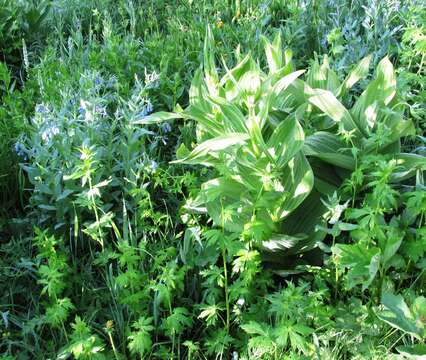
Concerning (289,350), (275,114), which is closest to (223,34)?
(275,114)

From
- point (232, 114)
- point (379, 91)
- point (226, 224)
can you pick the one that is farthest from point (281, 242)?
point (379, 91)

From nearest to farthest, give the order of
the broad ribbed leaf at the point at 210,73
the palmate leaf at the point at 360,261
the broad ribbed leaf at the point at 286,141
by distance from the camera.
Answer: the palmate leaf at the point at 360,261 < the broad ribbed leaf at the point at 286,141 < the broad ribbed leaf at the point at 210,73

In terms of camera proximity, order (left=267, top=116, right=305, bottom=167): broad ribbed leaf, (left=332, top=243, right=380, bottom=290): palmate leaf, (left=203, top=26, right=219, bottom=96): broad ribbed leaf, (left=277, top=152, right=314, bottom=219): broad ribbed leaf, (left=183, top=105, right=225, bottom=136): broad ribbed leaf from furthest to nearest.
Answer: (left=203, top=26, right=219, bottom=96): broad ribbed leaf → (left=183, top=105, right=225, bottom=136): broad ribbed leaf → (left=277, top=152, right=314, bottom=219): broad ribbed leaf → (left=267, top=116, right=305, bottom=167): broad ribbed leaf → (left=332, top=243, right=380, bottom=290): palmate leaf

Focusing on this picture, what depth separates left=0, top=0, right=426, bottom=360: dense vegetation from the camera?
2121 mm

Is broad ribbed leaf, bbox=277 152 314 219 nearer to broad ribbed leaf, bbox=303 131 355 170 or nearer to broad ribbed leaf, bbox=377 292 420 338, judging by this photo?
broad ribbed leaf, bbox=303 131 355 170

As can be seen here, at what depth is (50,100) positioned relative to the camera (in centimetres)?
313

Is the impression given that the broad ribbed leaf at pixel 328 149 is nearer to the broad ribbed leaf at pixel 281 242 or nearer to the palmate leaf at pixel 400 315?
the broad ribbed leaf at pixel 281 242

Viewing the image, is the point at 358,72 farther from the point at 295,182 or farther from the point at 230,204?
the point at 230,204

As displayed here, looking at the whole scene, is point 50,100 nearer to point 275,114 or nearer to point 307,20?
point 275,114

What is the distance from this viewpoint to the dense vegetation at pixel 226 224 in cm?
212

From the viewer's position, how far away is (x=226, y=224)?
2.52 meters

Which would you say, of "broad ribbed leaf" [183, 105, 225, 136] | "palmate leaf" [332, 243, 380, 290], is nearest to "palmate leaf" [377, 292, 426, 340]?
"palmate leaf" [332, 243, 380, 290]

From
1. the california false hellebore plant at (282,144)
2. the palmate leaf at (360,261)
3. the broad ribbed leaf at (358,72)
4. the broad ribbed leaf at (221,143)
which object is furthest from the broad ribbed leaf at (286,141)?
the broad ribbed leaf at (358,72)

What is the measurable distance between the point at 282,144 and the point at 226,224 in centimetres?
43
